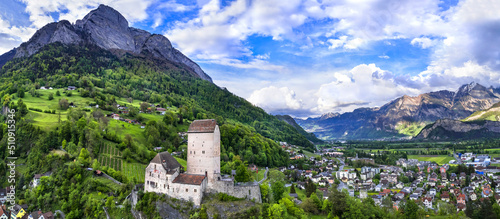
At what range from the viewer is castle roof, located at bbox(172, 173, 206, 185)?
4281 cm

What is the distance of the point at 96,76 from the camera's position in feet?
591

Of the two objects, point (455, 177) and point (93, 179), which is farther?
point (455, 177)

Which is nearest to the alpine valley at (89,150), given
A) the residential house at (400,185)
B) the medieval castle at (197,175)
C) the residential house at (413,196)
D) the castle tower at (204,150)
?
the medieval castle at (197,175)

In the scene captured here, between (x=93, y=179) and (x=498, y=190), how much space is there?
118m

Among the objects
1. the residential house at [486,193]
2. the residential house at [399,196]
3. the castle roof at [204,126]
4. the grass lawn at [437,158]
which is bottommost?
the residential house at [399,196]

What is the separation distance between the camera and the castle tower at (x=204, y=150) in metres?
46.0

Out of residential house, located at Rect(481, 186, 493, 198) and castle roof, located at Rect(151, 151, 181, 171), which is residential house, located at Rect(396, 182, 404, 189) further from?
castle roof, located at Rect(151, 151, 181, 171)

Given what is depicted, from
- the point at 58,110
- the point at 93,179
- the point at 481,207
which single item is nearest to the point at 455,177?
the point at 481,207

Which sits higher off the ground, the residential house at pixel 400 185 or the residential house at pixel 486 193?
the residential house at pixel 486 193

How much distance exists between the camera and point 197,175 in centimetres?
4456

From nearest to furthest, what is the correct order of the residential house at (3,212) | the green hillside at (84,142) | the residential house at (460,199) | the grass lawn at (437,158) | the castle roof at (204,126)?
the castle roof at (204,126) → the residential house at (3,212) → the green hillside at (84,142) → the residential house at (460,199) → the grass lawn at (437,158)

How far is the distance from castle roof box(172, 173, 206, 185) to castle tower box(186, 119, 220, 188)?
2092mm

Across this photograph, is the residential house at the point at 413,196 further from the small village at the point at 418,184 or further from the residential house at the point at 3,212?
the residential house at the point at 3,212

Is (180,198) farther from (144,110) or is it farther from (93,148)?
(144,110)
